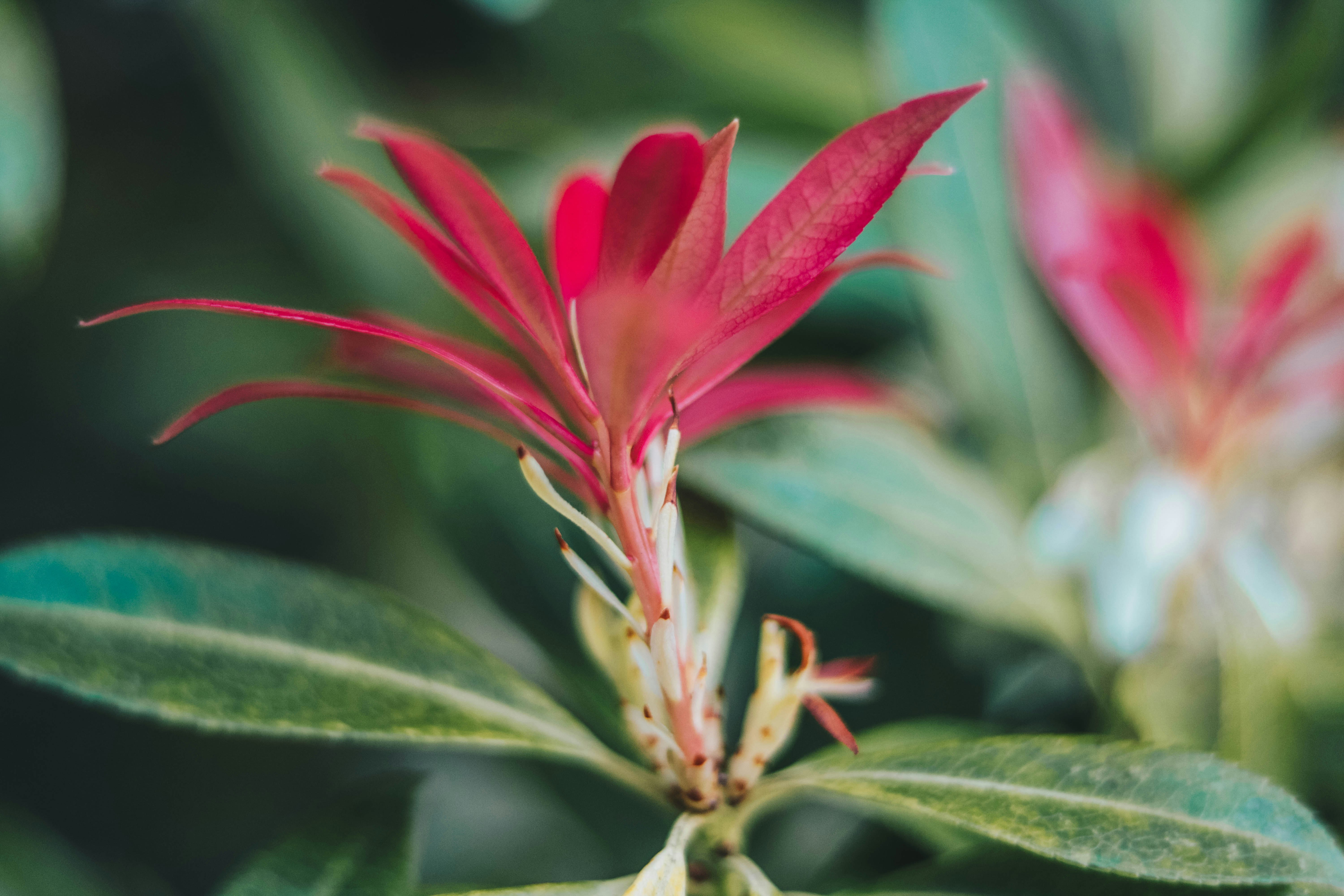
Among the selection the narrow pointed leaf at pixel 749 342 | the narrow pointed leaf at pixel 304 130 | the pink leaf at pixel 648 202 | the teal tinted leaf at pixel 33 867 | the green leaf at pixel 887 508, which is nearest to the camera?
the pink leaf at pixel 648 202

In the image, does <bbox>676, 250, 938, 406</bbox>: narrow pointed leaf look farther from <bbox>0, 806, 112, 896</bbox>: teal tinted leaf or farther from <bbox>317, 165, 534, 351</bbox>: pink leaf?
<bbox>0, 806, 112, 896</bbox>: teal tinted leaf

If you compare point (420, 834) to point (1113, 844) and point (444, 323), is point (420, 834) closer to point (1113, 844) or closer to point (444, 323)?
point (1113, 844)

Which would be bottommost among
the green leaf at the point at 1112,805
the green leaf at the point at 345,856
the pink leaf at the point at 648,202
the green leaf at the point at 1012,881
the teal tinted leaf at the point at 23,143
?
the green leaf at the point at 1012,881

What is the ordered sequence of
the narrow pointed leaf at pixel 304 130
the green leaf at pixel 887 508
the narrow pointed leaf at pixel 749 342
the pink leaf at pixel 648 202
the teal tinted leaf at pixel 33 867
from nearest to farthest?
1. the pink leaf at pixel 648 202
2. the narrow pointed leaf at pixel 749 342
3. the green leaf at pixel 887 508
4. the teal tinted leaf at pixel 33 867
5. the narrow pointed leaf at pixel 304 130

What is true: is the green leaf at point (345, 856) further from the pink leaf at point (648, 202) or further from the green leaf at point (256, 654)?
the pink leaf at point (648, 202)

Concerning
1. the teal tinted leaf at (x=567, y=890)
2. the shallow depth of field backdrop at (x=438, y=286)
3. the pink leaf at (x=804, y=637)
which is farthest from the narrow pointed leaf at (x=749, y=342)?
the shallow depth of field backdrop at (x=438, y=286)

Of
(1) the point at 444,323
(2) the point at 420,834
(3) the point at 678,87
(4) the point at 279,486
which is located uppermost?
(3) the point at 678,87

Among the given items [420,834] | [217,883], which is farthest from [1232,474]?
[217,883]
